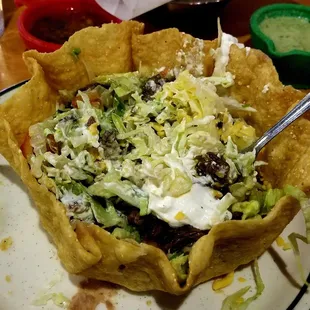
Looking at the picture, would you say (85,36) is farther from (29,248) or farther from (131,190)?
(29,248)

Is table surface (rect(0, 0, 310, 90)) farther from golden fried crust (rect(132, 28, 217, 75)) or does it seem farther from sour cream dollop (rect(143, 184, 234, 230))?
sour cream dollop (rect(143, 184, 234, 230))

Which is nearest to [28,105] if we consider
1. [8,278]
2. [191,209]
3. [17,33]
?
[8,278]

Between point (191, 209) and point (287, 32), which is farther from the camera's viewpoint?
point (287, 32)

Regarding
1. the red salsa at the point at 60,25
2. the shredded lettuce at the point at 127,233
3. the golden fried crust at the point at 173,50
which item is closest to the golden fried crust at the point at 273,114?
the golden fried crust at the point at 173,50

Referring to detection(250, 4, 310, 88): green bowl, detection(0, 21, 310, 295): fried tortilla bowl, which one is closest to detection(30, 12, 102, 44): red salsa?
detection(0, 21, 310, 295): fried tortilla bowl

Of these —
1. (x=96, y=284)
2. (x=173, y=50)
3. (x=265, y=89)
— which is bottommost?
(x=96, y=284)

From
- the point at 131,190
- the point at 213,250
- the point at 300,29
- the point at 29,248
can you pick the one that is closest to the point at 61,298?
the point at 29,248

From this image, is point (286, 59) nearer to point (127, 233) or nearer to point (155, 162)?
point (155, 162)

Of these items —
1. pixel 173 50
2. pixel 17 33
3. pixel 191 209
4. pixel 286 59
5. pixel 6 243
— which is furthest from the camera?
pixel 17 33

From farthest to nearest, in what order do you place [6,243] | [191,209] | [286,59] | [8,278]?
[286,59], [6,243], [8,278], [191,209]
